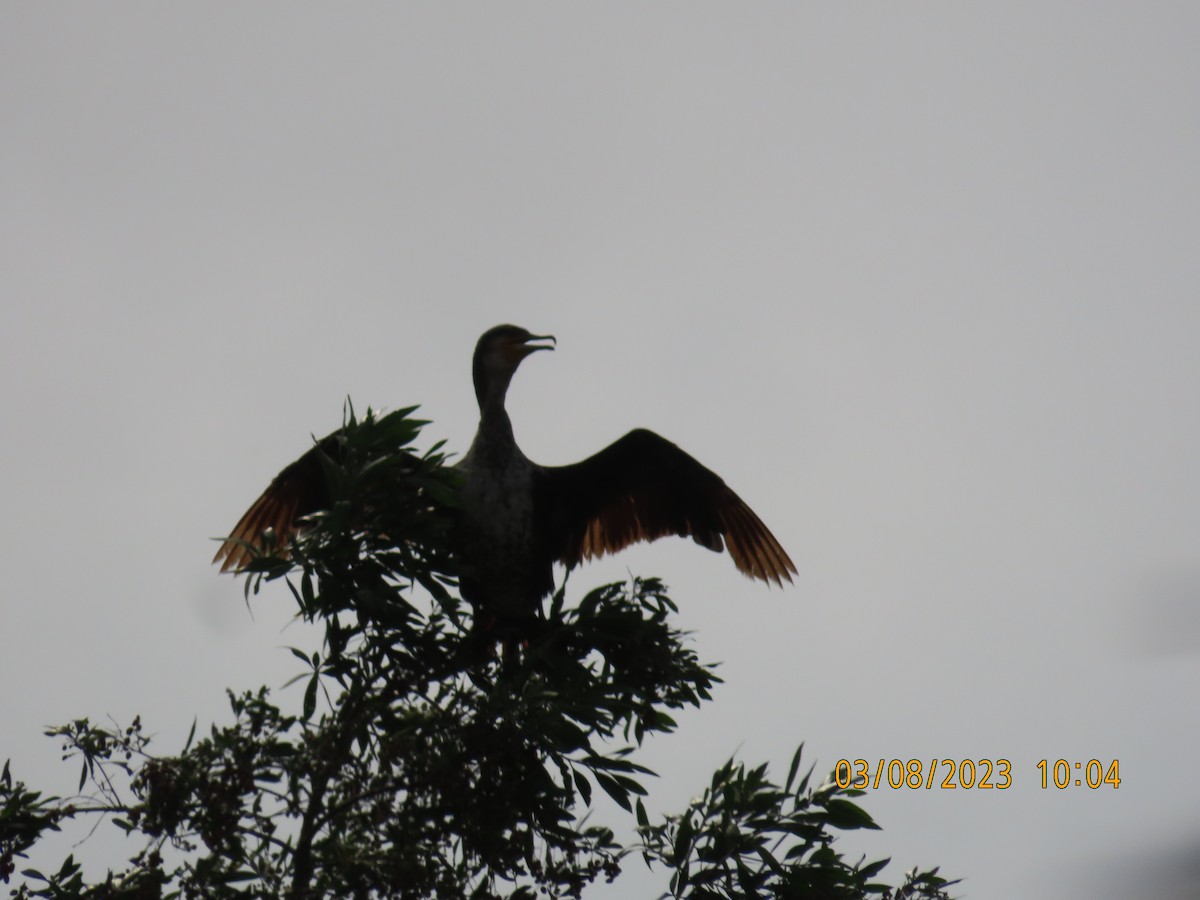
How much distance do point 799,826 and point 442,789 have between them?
106 cm

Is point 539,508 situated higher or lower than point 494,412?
lower

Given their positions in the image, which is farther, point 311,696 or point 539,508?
point 539,508

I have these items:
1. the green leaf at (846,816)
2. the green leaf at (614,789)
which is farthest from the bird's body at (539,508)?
the green leaf at (846,816)

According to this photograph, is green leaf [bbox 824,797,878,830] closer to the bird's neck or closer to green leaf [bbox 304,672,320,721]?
green leaf [bbox 304,672,320,721]

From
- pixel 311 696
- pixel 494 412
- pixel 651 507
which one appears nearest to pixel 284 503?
pixel 494 412

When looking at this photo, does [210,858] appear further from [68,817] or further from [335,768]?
[68,817]

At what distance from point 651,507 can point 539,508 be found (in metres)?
0.79

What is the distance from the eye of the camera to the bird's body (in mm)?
4992

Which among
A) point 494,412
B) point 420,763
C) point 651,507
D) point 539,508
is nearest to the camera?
point 420,763

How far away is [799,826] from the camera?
137 inches

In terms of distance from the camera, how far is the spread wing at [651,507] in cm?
549

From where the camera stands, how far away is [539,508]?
520 centimetres

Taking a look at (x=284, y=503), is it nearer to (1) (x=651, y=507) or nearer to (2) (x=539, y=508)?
(2) (x=539, y=508)

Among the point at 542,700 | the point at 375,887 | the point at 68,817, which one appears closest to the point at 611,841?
the point at 542,700
